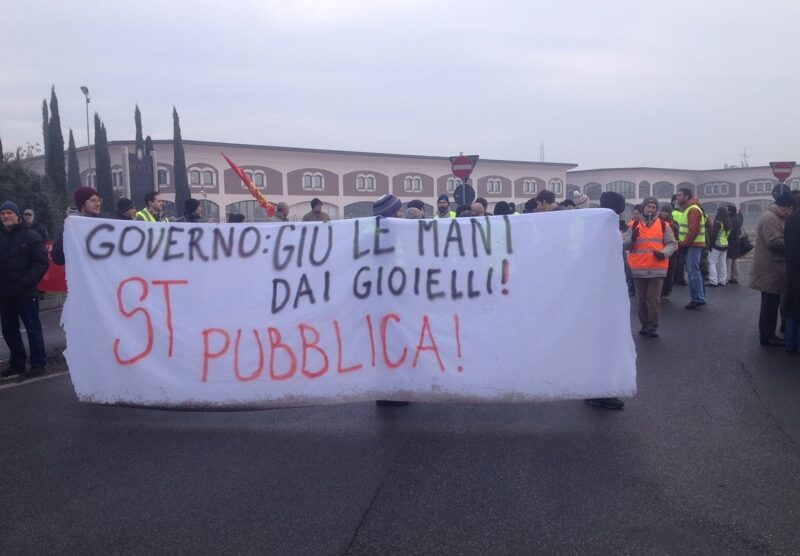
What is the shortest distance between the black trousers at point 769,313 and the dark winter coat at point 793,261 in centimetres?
50

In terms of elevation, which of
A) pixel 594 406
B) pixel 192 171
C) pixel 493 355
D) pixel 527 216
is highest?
pixel 192 171

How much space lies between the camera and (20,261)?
7.34 m

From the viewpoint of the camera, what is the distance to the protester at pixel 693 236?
449 inches

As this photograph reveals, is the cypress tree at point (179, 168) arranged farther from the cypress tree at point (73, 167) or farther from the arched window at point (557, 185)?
the arched window at point (557, 185)

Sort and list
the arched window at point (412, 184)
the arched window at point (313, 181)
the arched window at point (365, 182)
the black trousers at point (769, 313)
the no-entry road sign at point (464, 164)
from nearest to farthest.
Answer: the black trousers at point (769, 313) < the no-entry road sign at point (464, 164) < the arched window at point (313, 181) < the arched window at point (365, 182) < the arched window at point (412, 184)

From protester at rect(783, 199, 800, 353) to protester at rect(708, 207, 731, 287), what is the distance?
21.4 feet

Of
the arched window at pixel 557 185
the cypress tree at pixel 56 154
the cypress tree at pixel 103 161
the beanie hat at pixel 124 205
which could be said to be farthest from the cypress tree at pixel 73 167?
the beanie hat at pixel 124 205

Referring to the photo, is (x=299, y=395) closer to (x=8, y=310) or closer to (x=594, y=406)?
(x=594, y=406)

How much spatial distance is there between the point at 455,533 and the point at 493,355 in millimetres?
1927

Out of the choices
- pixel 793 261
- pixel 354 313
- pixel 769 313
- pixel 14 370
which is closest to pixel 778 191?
pixel 769 313

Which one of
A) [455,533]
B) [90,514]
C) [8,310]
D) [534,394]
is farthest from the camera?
[8,310]

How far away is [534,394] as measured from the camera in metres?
5.35

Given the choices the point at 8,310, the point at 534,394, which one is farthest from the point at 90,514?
the point at 8,310

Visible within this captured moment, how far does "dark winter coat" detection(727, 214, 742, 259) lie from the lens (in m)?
15.1
